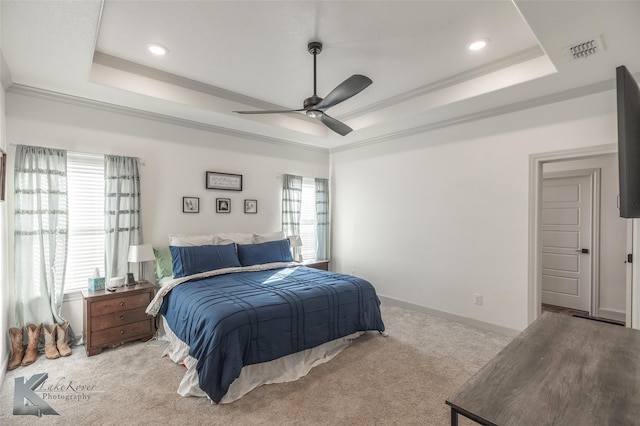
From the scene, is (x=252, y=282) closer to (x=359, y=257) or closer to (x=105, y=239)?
(x=105, y=239)

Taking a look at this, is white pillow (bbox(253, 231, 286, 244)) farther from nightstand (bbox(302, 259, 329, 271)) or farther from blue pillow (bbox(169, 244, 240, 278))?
nightstand (bbox(302, 259, 329, 271))

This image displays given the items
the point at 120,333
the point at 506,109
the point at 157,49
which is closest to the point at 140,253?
the point at 120,333

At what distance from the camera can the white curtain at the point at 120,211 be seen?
344cm

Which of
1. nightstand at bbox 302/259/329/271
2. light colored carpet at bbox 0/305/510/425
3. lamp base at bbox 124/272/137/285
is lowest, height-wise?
light colored carpet at bbox 0/305/510/425

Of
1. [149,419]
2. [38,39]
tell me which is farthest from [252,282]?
[38,39]

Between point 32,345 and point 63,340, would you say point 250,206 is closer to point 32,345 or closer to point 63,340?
point 63,340

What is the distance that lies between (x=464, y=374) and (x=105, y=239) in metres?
3.88

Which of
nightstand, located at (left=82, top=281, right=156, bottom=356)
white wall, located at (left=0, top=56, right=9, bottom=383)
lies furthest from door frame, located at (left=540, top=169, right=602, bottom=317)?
white wall, located at (left=0, top=56, right=9, bottom=383)

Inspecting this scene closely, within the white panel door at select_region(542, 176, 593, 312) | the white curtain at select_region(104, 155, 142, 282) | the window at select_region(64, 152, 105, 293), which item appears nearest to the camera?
the window at select_region(64, 152, 105, 293)

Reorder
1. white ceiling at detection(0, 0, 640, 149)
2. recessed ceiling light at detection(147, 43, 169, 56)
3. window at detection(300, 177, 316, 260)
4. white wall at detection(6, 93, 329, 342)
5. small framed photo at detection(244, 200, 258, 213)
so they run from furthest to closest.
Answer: window at detection(300, 177, 316, 260) → small framed photo at detection(244, 200, 258, 213) → white wall at detection(6, 93, 329, 342) → recessed ceiling light at detection(147, 43, 169, 56) → white ceiling at detection(0, 0, 640, 149)

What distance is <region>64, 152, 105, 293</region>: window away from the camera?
3.30 meters

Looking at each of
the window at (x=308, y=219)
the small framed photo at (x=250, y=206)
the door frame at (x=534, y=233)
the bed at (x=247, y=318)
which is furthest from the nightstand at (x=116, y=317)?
the door frame at (x=534, y=233)

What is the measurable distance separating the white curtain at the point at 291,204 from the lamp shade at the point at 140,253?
2.05 metres

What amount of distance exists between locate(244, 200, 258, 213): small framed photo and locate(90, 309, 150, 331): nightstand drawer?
1.95 m
